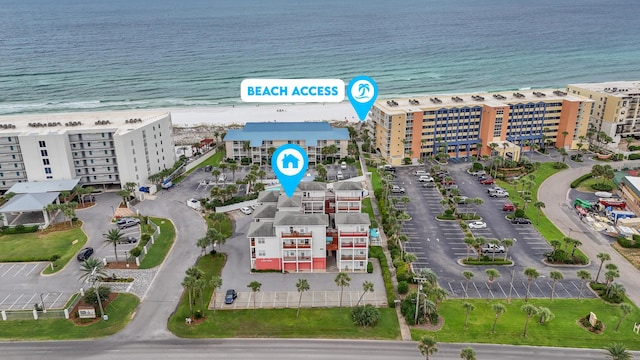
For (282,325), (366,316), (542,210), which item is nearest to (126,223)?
(282,325)

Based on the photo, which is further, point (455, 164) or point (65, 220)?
point (455, 164)

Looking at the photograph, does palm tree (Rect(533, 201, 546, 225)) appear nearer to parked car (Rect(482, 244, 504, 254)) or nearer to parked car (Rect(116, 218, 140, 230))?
parked car (Rect(482, 244, 504, 254))

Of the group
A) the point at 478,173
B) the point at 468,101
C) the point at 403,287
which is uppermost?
the point at 468,101

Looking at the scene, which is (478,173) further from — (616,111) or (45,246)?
(45,246)

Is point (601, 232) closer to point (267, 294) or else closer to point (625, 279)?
point (625, 279)

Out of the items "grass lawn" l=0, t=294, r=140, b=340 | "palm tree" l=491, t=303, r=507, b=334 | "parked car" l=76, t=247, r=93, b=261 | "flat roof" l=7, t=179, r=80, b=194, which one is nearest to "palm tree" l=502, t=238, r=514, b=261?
"palm tree" l=491, t=303, r=507, b=334

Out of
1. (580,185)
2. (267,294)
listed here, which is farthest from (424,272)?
(580,185)
